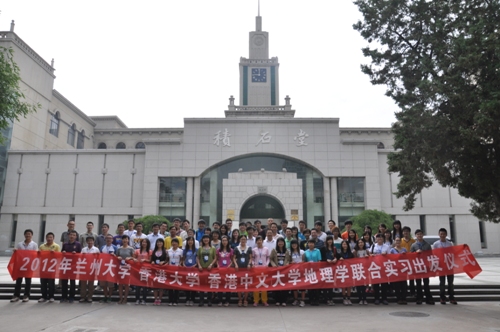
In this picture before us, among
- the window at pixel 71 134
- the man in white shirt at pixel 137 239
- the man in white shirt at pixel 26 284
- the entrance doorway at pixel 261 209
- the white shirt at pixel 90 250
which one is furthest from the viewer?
the window at pixel 71 134

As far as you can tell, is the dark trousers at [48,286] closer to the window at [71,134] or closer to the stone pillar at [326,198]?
the stone pillar at [326,198]

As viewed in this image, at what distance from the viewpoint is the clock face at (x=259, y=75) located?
4369 centimetres

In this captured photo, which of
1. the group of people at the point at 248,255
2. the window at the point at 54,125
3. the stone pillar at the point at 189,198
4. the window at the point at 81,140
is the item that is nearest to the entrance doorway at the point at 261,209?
the stone pillar at the point at 189,198

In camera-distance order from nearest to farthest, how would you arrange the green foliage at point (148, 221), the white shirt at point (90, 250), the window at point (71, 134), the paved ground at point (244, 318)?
the paved ground at point (244, 318) → the white shirt at point (90, 250) → the green foliage at point (148, 221) → the window at point (71, 134)

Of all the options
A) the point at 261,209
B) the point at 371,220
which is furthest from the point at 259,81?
the point at 371,220

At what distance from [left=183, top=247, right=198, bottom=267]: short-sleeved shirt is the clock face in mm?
36506

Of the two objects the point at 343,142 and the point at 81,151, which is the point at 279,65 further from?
the point at 81,151

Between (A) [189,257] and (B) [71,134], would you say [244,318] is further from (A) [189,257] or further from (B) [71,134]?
(B) [71,134]

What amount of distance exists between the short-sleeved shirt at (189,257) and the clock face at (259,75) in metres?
36.5

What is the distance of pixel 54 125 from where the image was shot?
3534 cm

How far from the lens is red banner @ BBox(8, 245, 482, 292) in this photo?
8.76 metres

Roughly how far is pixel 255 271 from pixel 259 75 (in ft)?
123

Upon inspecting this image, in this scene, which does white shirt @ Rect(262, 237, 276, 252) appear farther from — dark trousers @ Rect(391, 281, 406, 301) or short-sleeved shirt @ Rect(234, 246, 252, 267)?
dark trousers @ Rect(391, 281, 406, 301)

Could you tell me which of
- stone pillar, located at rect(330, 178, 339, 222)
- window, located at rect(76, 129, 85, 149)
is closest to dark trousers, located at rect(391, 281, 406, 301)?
stone pillar, located at rect(330, 178, 339, 222)
